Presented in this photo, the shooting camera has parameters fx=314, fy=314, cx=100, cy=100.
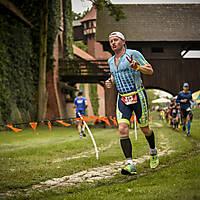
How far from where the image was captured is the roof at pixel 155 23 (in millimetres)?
21375

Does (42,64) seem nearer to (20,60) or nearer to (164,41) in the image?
(20,60)

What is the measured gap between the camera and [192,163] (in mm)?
4633

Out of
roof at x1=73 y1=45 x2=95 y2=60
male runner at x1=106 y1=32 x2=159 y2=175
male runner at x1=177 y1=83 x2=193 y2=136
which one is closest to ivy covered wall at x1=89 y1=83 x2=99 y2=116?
roof at x1=73 y1=45 x2=95 y2=60

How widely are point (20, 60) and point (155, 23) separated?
10816mm

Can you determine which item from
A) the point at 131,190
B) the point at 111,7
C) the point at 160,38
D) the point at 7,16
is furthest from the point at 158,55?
the point at 131,190

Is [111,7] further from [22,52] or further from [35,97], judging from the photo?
[35,97]

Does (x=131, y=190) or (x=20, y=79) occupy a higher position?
(x=20, y=79)

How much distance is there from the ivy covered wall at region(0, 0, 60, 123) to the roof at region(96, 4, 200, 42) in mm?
3887

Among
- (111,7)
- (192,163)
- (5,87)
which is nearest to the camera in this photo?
(192,163)

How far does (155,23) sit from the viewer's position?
928 inches

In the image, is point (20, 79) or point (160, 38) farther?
point (160, 38)

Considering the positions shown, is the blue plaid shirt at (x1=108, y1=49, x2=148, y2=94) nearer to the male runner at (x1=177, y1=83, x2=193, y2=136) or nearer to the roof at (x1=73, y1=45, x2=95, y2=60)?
the male runner at (x1=177, y1=83, x2=193, y2=136)

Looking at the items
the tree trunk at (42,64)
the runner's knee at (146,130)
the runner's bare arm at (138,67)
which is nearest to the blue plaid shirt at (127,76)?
the runner's bare arm at (138,67)

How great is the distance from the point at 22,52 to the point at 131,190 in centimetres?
1641
